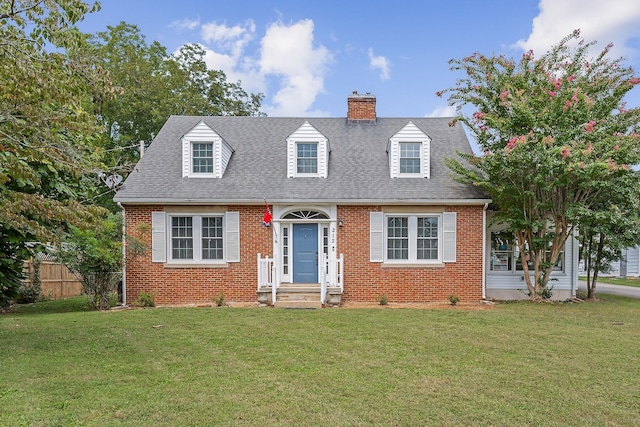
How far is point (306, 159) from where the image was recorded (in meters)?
13.6

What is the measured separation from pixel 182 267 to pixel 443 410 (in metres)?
9.70

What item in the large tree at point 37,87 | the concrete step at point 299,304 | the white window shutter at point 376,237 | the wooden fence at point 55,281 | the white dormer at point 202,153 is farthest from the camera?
the wooden fence at point 55,281

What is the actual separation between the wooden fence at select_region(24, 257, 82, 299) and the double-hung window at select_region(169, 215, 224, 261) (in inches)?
183

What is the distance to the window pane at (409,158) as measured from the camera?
13.6m

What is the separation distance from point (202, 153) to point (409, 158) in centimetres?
630

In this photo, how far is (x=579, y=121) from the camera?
11789mm

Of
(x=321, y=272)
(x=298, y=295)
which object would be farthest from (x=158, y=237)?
(x=321, y=272)

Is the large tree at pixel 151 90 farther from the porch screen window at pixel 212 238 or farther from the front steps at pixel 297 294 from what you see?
the front steps at pixel 297 294

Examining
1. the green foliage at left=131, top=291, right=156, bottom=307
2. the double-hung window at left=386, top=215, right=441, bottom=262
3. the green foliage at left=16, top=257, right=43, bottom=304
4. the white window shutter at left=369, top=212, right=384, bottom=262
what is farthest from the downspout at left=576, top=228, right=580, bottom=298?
the green foliage at left=16, top=257, right=43, bottom=304

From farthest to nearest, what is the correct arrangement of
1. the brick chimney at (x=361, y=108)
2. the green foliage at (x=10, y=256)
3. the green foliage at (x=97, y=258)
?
the brick chimney at (x=361, y=108)
the green foliage at (x=97, y=258)
the green foliage at (x=10, y=256)

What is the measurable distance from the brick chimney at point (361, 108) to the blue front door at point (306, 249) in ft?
15.9

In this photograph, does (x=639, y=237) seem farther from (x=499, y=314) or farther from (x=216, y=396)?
(x=216, y=396)

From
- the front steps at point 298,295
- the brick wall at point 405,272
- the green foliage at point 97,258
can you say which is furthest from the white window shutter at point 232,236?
the brick wall at point 405,272

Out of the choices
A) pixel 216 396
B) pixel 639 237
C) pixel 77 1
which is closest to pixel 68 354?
Answer: pixel 216 396
